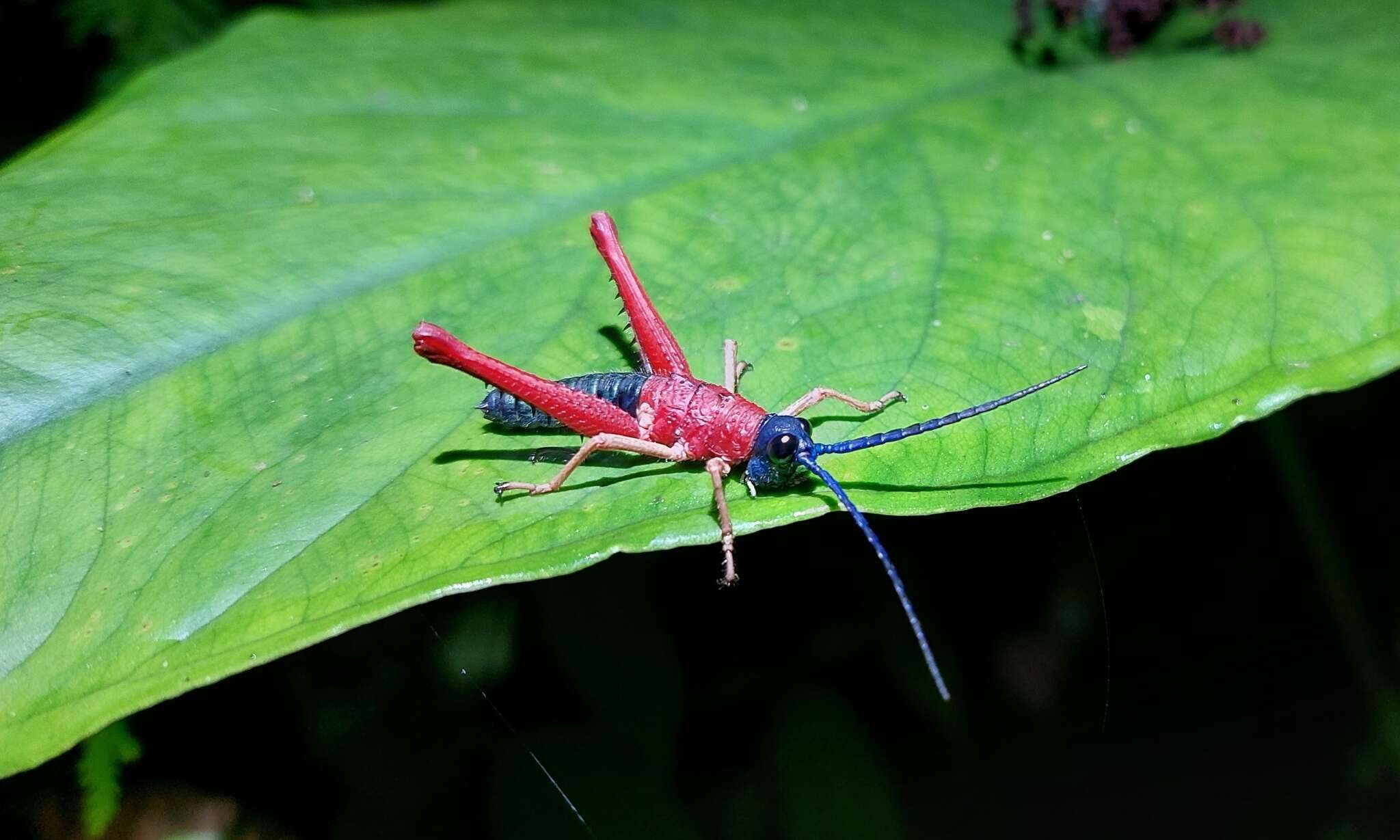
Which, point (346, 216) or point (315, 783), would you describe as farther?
point (315, 783)

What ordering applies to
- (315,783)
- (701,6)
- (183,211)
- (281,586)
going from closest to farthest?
(281,586) < (183,211) < (315,783) < (701,6)

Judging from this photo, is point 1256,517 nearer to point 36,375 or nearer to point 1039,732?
point 1039,732

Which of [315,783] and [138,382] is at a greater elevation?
[138,382]

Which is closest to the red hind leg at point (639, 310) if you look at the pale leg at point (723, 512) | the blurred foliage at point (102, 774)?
the pale leg at point (723, 512)

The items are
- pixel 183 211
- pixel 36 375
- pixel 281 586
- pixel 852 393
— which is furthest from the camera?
pixel 183 211

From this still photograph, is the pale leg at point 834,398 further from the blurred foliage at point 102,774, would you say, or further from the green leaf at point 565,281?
the blurred foliage at point 102,774

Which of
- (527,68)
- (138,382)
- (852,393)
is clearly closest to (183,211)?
(138,382)

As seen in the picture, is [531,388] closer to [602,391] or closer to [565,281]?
[602,391]
